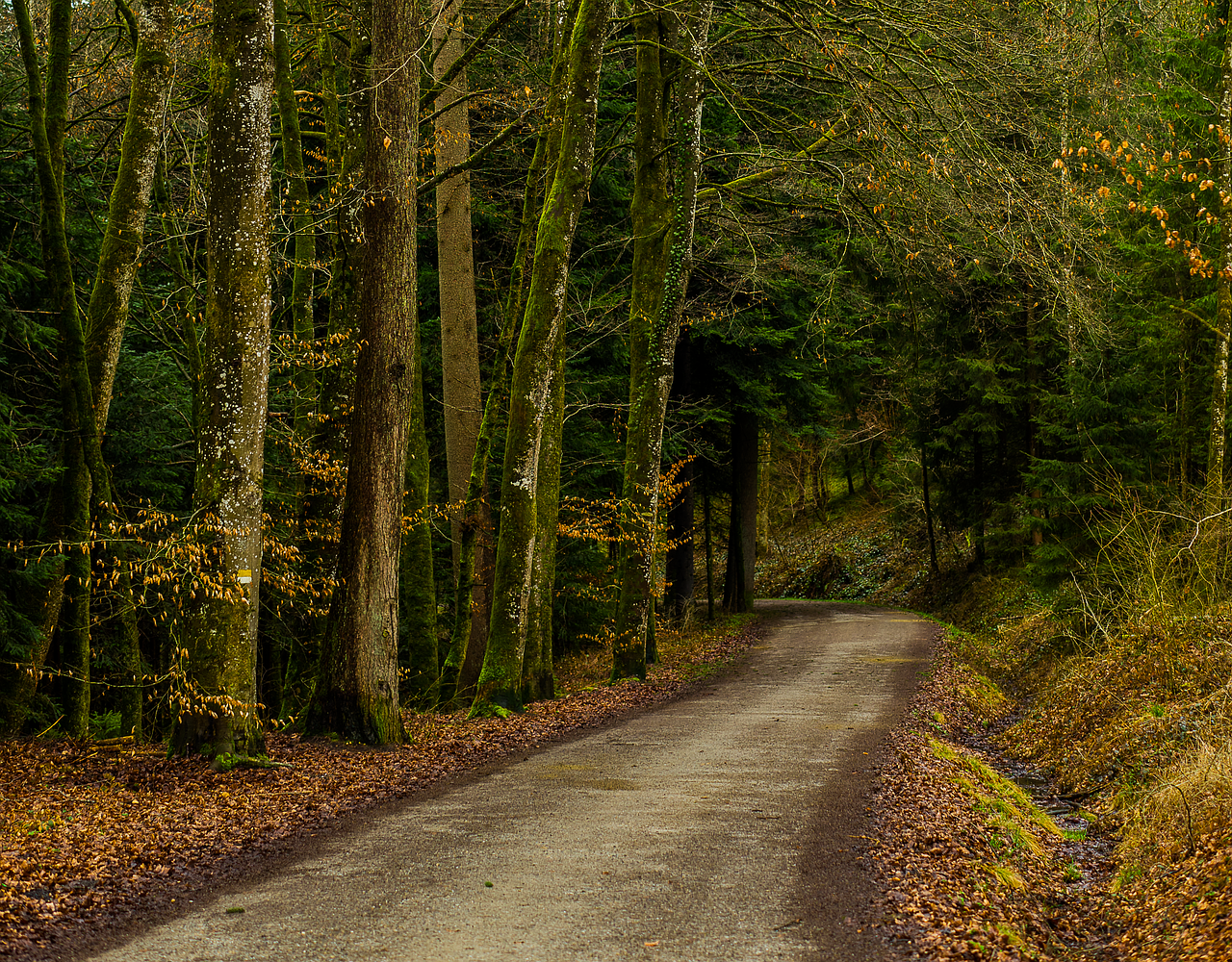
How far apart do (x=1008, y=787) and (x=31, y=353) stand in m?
11.2

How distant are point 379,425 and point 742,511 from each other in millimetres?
18670

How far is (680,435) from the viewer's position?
2278 centimetres

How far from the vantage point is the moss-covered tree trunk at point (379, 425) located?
988 cm

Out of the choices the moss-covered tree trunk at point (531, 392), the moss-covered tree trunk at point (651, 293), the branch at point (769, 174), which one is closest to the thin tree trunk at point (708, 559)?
the moss-covered tree trunk at point (651, 293)

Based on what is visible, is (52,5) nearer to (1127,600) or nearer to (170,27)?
(170,27)

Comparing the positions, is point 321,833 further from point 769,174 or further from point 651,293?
point 769,174

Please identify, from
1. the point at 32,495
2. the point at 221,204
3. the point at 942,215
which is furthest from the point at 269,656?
the point at 942,215

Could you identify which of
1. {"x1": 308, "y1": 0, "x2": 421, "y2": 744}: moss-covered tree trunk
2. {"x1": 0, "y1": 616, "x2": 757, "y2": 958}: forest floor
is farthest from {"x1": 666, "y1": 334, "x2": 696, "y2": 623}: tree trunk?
{"x1": 308, "y1": 0, "x2": 421, "y2": 744}: moss-covered tree trunk

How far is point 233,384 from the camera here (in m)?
8.59

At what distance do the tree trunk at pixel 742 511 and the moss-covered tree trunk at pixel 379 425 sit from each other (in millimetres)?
16813

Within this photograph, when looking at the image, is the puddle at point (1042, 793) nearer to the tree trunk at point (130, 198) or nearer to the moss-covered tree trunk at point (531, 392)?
the moss-covered tree trunk at point (531, 392)

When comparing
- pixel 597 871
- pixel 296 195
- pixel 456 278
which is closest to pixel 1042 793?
pixel 597 871

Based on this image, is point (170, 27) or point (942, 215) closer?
point (170, 27)

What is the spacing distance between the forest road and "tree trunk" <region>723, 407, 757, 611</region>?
1681 cm
